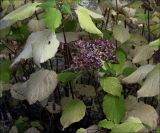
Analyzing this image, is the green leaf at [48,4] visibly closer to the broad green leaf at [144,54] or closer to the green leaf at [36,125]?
the broad green leaf at [144,54]

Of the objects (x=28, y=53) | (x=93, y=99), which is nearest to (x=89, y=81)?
(x=93, y=99)

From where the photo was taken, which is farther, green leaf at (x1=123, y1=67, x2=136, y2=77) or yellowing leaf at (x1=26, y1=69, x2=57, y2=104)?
green leaf at (x1=123, y1=67, x2=136, y2=77)

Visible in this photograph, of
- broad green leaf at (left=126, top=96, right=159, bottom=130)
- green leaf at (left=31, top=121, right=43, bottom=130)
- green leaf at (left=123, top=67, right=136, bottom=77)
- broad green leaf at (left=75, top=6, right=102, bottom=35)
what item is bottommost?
green leaf at (left=31, top=121, right=43, bottom=130)

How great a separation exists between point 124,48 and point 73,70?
0.43 metres

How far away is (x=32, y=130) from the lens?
171 cm

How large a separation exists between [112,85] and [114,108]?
0.27 feet

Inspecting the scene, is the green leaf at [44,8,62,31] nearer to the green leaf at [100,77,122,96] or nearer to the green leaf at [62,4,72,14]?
the green leaf at [62,4,72,14]

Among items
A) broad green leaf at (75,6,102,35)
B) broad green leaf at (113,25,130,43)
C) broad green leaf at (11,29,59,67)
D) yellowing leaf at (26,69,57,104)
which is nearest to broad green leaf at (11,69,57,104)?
yellowing leaf at (26,69,57,104)

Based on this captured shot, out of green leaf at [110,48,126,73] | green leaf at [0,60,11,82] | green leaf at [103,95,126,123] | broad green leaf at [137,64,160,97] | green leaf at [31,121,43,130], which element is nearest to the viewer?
broad green leaf at [137,64,160,97]

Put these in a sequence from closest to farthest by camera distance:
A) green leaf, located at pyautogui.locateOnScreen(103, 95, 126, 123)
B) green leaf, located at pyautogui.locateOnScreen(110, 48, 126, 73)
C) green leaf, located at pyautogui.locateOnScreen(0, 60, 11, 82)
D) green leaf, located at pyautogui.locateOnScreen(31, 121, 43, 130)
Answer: green leaf, located at pyautogui.locateOnScreen(103, 95, 126, 123)
green leaf, located at pyautogui.locateOnScreen(110, 48, 126, 73)
green leaf, located at pyautogui.locateOnScreen(0, 60, 11, 82)
green leaf, located at pyautogui.locateOnScreen(31, 121, 43, 130)

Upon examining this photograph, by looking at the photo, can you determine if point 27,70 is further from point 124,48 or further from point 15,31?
point 124,48

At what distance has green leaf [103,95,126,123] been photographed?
1.40m

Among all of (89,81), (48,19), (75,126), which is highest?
(48,19)

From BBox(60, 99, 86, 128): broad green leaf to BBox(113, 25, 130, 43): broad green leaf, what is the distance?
0.31 meters
